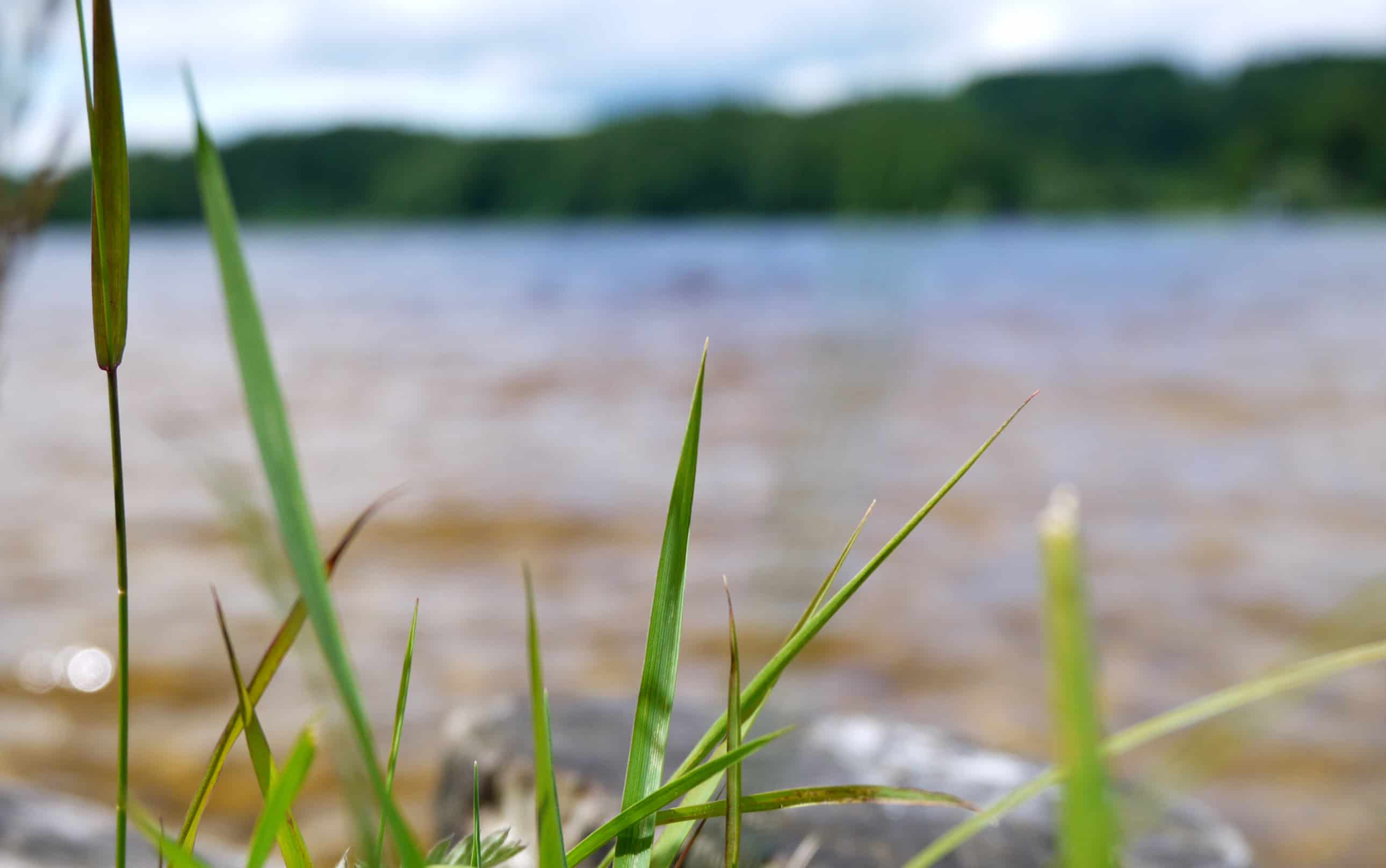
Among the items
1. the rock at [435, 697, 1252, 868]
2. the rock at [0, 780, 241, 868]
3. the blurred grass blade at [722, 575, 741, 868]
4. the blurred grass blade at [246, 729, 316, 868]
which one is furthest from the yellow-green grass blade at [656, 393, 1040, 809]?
the rock at [0, 780, 241, 868]

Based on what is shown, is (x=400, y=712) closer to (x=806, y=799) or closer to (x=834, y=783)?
(x=806, y=799)

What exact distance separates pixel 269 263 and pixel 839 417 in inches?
1010

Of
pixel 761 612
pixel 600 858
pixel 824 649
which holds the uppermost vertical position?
pixel 761 612

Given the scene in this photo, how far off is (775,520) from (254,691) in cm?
23

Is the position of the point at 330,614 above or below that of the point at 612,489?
above

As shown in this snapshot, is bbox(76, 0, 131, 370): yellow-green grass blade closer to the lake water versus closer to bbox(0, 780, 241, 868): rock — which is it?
the lake water

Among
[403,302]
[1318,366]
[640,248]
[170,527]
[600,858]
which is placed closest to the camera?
[600,858]

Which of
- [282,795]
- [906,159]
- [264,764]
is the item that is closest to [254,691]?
[264,764]

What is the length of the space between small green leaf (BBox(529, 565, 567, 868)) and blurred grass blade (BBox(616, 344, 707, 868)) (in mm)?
45

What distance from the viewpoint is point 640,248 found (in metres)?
26.0

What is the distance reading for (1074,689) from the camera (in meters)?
0.16

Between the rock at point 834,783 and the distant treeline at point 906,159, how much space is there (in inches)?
20.2

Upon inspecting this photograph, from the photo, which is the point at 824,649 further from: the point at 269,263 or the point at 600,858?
the point at 269,263

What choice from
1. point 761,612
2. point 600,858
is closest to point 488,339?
point 600,858
